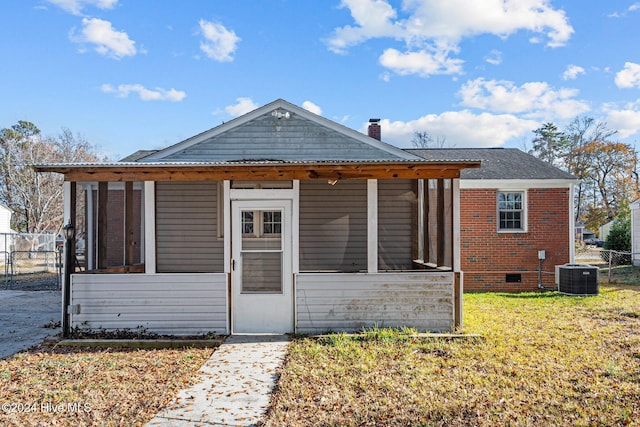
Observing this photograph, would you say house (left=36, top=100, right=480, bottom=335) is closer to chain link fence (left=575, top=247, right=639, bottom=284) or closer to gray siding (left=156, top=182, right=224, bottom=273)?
gray siding (left=156, top=182, right=224, bottom=273)

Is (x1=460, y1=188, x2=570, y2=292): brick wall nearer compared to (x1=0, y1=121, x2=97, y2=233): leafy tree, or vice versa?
(x1=460, y1=188, x2=570, y2=292): brick wall

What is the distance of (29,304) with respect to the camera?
10.4 metres

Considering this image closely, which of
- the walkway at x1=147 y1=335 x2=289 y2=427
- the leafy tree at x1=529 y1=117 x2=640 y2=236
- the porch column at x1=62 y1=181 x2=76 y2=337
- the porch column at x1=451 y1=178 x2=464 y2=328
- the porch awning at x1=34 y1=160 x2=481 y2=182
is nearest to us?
the walkway at x1=147 y1=335 x2=289 y2=427

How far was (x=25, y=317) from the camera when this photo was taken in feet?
28.7

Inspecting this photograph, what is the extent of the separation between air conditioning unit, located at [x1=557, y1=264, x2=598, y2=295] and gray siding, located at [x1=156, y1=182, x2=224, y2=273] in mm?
8625

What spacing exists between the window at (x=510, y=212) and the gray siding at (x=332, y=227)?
5700mm

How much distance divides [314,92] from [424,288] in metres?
14.3

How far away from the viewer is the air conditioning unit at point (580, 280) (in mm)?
10602

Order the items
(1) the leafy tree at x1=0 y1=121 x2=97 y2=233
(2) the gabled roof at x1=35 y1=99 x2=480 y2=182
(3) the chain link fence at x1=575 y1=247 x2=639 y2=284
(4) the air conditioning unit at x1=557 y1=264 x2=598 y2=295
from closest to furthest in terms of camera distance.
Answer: (2) the gabled roof at x1=35 y1=99 x2=480 y2=182 < (4) the air conditioning unit at x1=557 y1=264 x2=598 y2=295 < (3) the chain link fence at x1=575 y1=247 x2=639 y2=284 < (1) the leafy tree at x1=0 y1=121 x2=97 y2=233

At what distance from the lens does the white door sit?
6754mm

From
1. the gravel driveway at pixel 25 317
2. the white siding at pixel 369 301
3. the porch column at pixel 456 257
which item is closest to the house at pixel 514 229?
the porch column at pixel 456 257

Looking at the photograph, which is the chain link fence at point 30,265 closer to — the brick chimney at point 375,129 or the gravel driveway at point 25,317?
the gravel driveway at point 25,317

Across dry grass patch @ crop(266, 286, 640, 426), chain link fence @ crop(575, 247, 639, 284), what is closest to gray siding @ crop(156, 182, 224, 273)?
dry grass patch @ crop(266, 286, 640, 426)

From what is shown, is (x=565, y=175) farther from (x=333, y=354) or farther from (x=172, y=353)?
(x=172, y=353)
